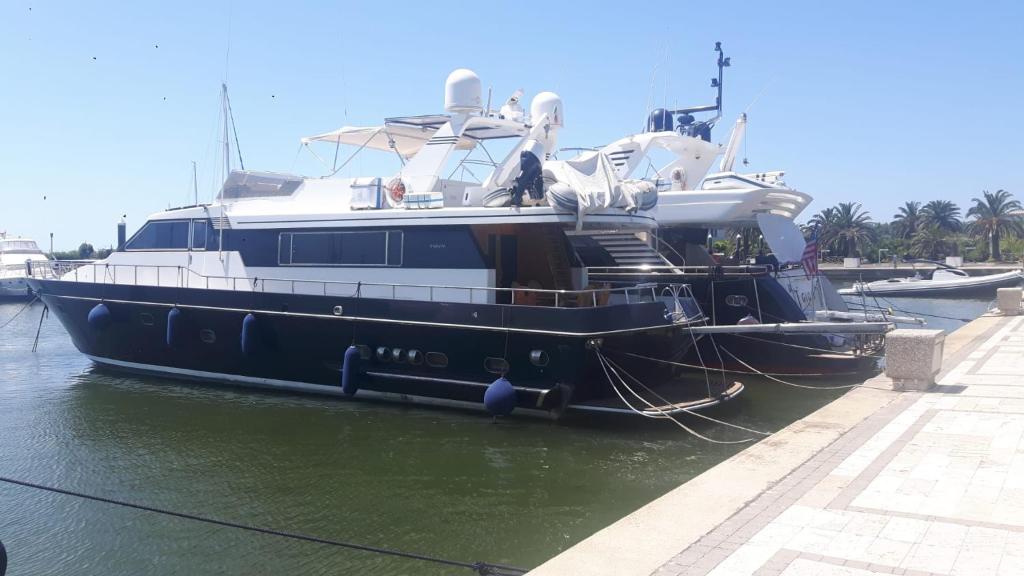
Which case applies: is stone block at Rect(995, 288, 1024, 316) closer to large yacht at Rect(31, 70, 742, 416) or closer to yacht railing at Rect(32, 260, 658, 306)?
large yacht at Rect(31, 70, 742, 416)

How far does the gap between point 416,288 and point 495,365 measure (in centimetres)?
204

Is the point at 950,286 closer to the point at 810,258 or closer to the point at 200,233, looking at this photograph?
the point at 810,258

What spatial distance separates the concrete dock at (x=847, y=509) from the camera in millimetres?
5184

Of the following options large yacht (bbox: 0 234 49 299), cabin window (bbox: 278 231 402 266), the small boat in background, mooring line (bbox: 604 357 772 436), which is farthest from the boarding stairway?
large yacht (bbox: 0 234 49 299)

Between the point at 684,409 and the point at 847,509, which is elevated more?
the point at 847,509

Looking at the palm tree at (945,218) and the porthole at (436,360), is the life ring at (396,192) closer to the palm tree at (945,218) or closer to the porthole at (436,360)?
the porthole at (436,360)

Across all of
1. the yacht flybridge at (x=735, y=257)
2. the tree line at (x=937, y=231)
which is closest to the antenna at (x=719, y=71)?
the yacht flybridge at (x=735, y=257)

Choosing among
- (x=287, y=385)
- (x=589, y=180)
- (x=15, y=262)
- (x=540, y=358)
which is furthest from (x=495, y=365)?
(x=15, y=262)

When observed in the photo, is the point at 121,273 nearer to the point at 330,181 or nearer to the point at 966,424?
the point at 330,181

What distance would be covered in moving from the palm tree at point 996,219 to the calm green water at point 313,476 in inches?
2112

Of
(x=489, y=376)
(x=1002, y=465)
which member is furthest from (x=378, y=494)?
(x=1002, y=465)

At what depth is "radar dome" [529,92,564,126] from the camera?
618 inches

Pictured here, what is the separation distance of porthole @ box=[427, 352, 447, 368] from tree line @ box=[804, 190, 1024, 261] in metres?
50.9

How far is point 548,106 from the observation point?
15.8m
